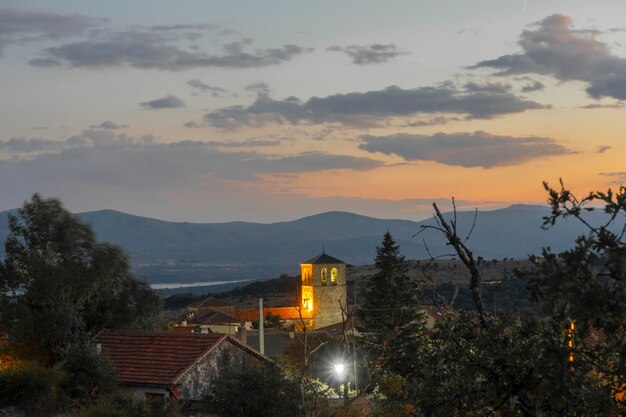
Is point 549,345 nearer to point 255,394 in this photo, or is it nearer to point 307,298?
point 255,394

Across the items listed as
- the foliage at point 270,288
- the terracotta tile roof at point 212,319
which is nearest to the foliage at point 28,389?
the terracotta tile roof at point 212,319

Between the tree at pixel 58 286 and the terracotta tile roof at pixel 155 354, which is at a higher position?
the tree at pixel 58 286

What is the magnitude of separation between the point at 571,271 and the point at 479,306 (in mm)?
2372

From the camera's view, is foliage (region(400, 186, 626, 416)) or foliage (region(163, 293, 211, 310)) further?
foliage (region(163, 293, 211, 310))

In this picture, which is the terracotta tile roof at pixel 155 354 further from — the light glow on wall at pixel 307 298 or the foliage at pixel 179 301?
the foliage at pixel 179 301

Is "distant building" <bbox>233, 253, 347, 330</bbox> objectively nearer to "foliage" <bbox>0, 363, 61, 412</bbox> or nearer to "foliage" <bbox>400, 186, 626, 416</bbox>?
"foliage" <bbox>0, 363, 61, 412</bbox>

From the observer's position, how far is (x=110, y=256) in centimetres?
4841

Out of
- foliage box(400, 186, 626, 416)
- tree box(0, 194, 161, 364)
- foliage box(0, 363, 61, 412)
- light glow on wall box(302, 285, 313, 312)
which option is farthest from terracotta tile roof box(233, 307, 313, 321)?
foliage box(400, 186, 626, 416)

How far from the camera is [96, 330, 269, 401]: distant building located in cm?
3678

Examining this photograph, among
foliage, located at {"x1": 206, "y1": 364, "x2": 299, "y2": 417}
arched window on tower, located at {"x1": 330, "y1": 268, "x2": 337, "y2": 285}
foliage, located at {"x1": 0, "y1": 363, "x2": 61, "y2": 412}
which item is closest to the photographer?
foliage, located at {"x1": 206, "y1": 364, "x2": 299, "y2": 417}

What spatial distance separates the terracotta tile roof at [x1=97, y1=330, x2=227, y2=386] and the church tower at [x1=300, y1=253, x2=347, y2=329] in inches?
2787

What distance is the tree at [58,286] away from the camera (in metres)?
43.6

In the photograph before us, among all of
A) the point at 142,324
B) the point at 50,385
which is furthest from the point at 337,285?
the point at 50,385

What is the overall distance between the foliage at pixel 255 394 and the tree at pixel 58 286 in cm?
1534
